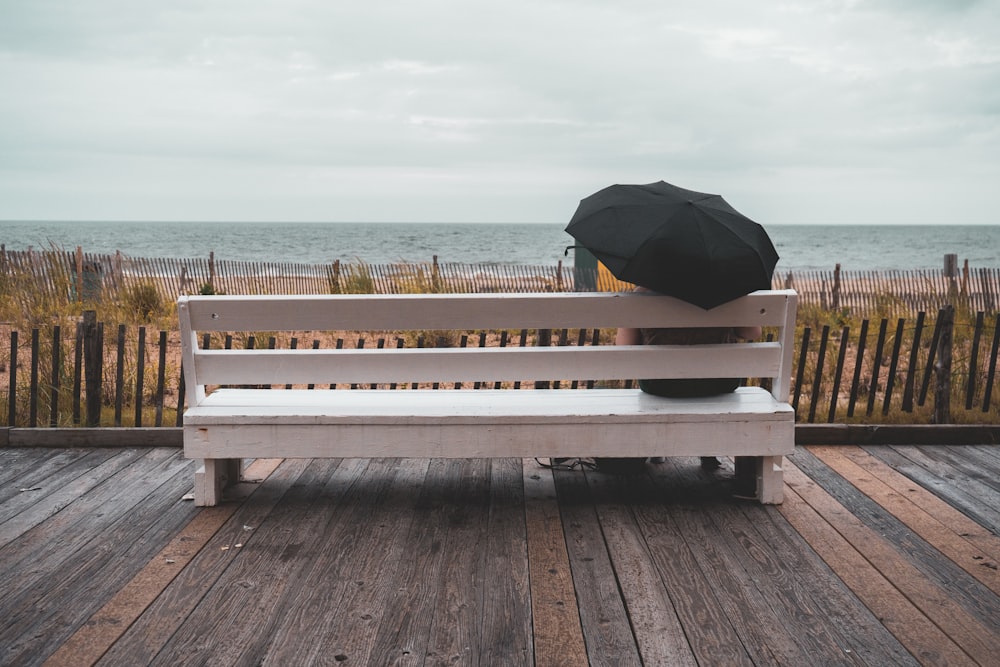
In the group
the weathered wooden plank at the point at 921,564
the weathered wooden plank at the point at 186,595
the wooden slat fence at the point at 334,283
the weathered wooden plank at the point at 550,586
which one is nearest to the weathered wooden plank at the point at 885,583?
the weathered wooden plank at the point at 921,564

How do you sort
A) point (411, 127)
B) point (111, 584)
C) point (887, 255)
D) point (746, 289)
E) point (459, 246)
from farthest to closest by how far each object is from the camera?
point (411, 127)
point (459, 246)
point (887, 255)
point (746, 289)
point (111, 584)

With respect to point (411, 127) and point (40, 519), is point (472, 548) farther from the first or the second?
point (411, 127)

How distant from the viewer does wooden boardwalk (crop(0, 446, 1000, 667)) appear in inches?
83.0

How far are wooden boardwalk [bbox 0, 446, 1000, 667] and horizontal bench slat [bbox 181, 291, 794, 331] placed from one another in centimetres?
80

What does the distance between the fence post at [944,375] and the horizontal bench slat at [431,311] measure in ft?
7.75

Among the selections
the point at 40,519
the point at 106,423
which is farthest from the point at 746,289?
the point at 106,423

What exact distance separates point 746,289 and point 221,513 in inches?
91.1

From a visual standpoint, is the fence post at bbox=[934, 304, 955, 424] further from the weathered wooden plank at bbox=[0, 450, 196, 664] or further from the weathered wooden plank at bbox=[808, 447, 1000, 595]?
the weathered wooden plank at bbox=[0, 450, 196, 664]

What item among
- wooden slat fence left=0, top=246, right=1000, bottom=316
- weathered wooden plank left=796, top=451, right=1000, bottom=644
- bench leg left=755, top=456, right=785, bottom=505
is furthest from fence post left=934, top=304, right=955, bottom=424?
wooden slat fence left=0, top=246, right=1000, bottom=316

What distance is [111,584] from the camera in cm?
250

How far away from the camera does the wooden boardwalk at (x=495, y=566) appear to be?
211 cm

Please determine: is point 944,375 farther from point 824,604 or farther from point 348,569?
point 348,569

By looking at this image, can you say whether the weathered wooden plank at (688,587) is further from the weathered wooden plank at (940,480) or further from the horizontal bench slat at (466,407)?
the weathered wooden plank at (940,480)

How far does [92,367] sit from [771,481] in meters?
3.73
